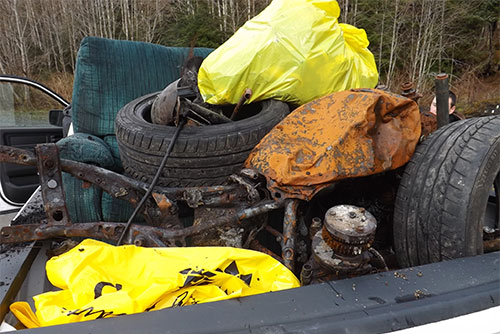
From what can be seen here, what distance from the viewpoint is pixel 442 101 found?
2.05 meters

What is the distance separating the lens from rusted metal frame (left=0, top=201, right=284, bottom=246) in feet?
5.16

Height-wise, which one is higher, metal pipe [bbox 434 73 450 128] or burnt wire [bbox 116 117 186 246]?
metal pipe [bbox 434 73 450 128]

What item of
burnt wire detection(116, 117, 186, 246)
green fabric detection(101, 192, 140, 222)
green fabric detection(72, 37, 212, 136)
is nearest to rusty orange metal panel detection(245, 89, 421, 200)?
burnt wire detection(116, 117, 186, 246)

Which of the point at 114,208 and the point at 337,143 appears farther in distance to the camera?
the point at 114,208

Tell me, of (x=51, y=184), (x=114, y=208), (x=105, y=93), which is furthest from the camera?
(x=105, y=93)

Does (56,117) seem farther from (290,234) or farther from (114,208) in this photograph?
A: (290,234)

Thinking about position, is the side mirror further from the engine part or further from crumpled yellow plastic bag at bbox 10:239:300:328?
the engine part

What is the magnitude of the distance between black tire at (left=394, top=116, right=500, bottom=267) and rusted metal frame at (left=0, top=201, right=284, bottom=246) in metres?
0.60

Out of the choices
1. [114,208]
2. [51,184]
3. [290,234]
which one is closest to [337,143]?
[290,234]

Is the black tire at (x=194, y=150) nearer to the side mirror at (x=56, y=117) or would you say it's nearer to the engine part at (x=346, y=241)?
the engine part at (x=346, y=241)

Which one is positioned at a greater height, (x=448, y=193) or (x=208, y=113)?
(x=208, y=113)

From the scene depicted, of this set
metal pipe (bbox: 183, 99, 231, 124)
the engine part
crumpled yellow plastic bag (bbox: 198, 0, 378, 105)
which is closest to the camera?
the engine part

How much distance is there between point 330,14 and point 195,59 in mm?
1032

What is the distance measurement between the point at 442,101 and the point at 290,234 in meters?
1.35
